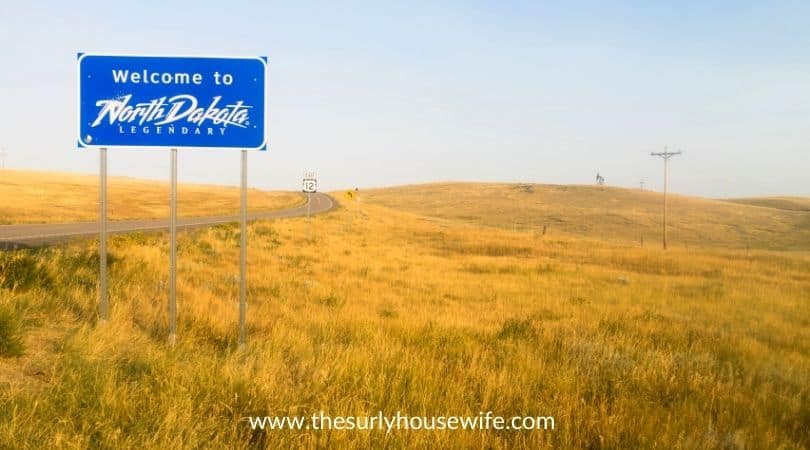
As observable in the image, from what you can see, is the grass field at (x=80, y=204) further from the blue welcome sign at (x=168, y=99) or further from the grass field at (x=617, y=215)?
the grass field at (x=617, y=215)

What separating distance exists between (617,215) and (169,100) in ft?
294

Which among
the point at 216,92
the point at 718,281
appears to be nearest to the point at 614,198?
the point at 718,281

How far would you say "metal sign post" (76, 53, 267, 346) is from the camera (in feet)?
17.7

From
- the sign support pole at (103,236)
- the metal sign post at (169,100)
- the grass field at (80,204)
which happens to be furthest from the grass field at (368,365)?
the grass field at (80,204)

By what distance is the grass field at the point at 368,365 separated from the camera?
3.45 meters

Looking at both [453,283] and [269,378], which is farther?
[453,283]

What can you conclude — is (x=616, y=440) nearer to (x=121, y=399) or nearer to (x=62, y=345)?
(x=121, y=399)

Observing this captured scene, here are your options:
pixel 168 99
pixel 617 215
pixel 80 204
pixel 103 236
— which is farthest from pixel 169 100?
pixel 617 215

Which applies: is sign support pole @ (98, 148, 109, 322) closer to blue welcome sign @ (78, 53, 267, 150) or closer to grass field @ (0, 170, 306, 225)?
blue welcome sign @ (78, 53, 267, 150)

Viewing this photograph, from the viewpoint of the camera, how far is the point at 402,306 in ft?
33.4

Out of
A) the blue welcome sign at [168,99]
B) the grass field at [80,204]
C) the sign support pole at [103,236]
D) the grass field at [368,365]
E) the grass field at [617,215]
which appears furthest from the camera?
the grass field at [617,215]

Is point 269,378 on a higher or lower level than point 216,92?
lower

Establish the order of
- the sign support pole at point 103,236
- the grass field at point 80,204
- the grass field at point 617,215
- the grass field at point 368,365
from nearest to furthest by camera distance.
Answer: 1. the grass field at point 368,365
2. the sign support pole at point 103,236
3. the grass field at point 80,204
4. the grass field at point 617,215

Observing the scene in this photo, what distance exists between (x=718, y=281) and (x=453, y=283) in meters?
10.6
